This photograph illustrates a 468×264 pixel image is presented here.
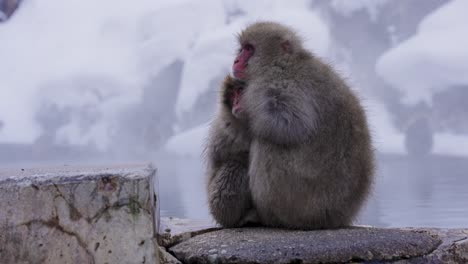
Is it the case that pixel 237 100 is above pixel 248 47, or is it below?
below

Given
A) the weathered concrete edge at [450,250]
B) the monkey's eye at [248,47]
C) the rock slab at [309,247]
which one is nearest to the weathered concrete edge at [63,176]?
the rock slab at [309,247]

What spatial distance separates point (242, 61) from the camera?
2955 millimetres

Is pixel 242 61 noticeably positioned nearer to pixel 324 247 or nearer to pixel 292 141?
pixel 292 141

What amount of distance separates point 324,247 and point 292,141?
47cm

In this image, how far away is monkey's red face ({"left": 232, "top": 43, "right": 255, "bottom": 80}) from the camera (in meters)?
2.94

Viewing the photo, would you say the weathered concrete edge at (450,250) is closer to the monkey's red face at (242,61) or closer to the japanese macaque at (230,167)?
the japanese macaque at (230,167)

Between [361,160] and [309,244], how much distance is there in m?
0.53

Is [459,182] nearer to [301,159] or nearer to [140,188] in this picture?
[301,159]

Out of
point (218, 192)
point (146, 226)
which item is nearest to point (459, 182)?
point (218, 192)

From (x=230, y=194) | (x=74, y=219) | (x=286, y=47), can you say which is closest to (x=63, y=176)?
(x=74, y=219)

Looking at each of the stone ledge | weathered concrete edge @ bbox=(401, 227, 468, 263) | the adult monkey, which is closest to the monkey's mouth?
the adult monkey

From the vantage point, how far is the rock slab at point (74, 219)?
2.29 meters

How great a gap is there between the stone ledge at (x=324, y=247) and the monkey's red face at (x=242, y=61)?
2.31 feet

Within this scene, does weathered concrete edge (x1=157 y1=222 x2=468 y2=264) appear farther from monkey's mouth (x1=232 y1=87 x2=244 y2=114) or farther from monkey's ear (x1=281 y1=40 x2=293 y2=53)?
monkey's ear (x1=281 y1=40 x2=293 y2=53)
